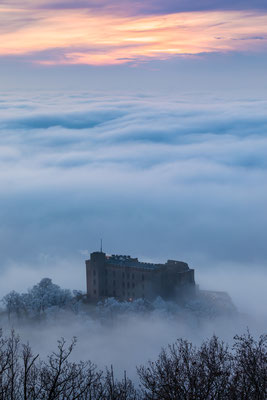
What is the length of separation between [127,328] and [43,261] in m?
110

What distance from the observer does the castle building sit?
83.9 metres

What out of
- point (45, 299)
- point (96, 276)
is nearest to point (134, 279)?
point (96, 276)

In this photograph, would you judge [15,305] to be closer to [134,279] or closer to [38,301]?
[38,301]

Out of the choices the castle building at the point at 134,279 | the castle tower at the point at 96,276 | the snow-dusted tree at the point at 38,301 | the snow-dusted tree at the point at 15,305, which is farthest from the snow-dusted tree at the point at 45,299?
the castle building at the point at 134,279

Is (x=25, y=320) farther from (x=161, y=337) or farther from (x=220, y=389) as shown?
(x=220, y=389)

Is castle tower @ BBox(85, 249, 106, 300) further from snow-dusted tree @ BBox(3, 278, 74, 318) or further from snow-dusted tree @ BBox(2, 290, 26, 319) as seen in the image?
snow-dusted tree @ BBox(2, 290, 26, 319)

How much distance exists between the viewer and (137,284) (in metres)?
83.9

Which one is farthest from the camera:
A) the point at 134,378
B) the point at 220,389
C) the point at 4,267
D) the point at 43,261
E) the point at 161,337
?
the point at 43,261

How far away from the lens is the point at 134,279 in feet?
276

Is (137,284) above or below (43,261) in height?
below

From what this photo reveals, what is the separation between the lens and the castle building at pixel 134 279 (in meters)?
83.9

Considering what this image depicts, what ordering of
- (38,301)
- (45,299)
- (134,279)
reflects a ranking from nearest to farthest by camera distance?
(38,301)
(134,279)
(45,299)

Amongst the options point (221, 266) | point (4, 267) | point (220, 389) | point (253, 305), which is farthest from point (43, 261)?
point (220, 389)

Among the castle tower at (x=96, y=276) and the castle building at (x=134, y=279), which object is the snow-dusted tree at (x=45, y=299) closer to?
the castle tower at (x=96, y=276)
